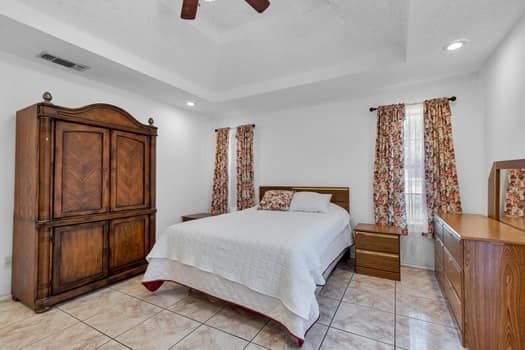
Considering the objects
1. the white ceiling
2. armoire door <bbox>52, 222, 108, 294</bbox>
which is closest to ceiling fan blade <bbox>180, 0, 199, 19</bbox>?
the white ceiling

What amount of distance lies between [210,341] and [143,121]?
3.15 meters

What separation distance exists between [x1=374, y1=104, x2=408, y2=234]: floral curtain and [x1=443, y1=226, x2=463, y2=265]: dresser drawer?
3.04ft

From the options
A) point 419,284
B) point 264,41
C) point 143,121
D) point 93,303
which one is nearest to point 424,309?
point 419,284

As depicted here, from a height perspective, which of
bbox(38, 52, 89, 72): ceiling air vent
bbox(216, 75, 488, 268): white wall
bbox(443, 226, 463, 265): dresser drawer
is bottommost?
bbox(443, 226, 463, 265): dresser drawer

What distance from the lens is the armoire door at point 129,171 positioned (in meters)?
2.84

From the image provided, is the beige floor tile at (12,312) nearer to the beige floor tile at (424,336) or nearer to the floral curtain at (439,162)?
the beige floor tile at (424,336)

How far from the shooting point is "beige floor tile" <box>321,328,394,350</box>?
5.71 ft

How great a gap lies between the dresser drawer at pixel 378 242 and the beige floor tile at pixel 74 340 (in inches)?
109

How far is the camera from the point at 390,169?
331 centimetres

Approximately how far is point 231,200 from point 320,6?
3.43 m

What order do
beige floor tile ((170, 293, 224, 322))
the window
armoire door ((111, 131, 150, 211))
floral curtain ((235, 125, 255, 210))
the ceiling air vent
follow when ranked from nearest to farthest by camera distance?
beige floor tile ((170, 293, 224, 322)) → the ceiling air vent → armoire door ((111, 131, 150, 211)) → the window → floral curtain ((235, 125, 255, 210))

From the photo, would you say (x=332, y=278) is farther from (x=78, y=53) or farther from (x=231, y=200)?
(x=78, y=53)

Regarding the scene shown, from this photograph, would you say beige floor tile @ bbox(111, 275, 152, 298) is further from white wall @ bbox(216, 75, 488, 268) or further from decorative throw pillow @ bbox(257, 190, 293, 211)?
white wall @ bbox(216, 75, 488, 268)

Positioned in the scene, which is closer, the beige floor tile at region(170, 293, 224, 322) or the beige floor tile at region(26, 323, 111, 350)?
the beige floor tile at region(26, 323, 111, 350)
